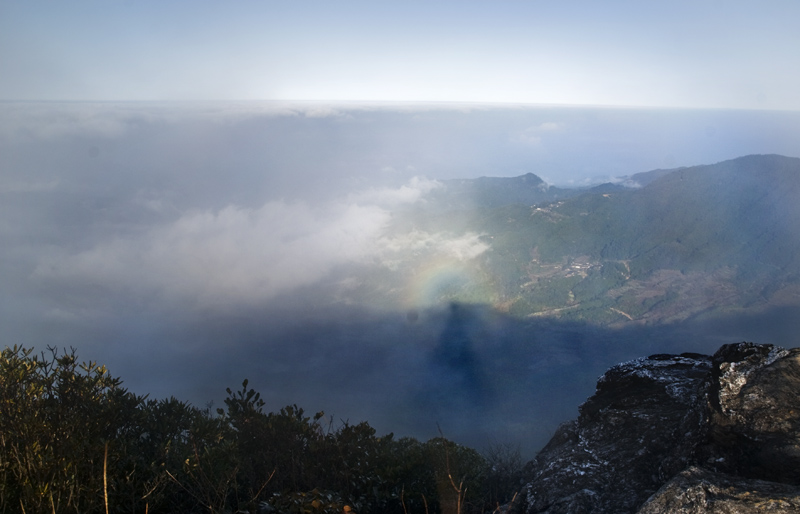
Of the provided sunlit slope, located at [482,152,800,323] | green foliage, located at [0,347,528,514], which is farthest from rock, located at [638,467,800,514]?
sunlit slope, located at [482,152,800,323]

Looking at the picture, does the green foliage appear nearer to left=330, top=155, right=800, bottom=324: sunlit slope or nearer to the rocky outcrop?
the rocky outcrop

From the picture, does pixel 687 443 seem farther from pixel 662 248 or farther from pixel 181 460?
pixel 662 248

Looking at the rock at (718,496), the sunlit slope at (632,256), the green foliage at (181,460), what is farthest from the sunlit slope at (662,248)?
the rock at (718,496)

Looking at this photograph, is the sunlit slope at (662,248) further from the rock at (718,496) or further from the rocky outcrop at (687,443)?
the rock at (718,496)

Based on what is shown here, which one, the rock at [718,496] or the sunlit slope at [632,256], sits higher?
the rock at [718,496]

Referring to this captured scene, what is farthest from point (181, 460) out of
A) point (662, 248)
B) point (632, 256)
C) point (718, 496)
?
point (662, 248)

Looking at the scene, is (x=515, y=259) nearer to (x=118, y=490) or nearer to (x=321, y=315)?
(x=321, y=315)
